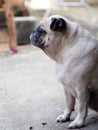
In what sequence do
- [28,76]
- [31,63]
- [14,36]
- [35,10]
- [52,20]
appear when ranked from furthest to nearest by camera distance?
[35,10] → [14,36] → [31,63] → [28,76] → [52,20]

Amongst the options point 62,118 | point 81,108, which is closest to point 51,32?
point 81,108

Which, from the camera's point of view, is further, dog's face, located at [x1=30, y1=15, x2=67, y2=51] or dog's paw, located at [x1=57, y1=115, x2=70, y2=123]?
dog's paw, located at [x1=57, y1=115, x2=70, y2=123]

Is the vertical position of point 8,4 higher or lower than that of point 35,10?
higher

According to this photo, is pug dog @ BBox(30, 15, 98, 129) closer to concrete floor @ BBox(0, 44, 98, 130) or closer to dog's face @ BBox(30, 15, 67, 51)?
dog's face @ BBox(30, 15, 67, 51)

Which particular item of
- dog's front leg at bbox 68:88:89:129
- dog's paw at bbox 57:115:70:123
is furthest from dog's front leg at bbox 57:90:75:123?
dog's front leg at bbox 68:88:89:129

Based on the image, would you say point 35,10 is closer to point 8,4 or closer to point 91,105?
point 8,4

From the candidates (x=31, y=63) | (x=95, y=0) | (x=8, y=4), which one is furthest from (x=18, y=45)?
(x=95, y=0)

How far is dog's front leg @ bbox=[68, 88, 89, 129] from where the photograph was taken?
2547mm

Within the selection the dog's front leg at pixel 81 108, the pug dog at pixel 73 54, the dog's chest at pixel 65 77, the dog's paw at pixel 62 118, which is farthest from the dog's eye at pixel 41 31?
the dog's paw at pixel 62 118

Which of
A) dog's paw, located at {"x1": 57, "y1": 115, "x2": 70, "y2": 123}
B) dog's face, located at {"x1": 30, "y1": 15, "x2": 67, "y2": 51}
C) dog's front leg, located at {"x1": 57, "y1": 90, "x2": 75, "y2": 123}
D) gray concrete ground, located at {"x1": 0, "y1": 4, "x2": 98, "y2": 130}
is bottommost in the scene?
gray concrete ground, located at {"x1": 0, "y1": 4, "x2": 98, "y2": 130}

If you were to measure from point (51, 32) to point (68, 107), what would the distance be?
0.57 metres

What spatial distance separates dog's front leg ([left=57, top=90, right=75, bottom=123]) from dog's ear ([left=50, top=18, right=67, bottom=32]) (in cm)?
48

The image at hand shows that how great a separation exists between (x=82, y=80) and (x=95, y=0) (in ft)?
29.3

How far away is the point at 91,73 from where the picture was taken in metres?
2.54
